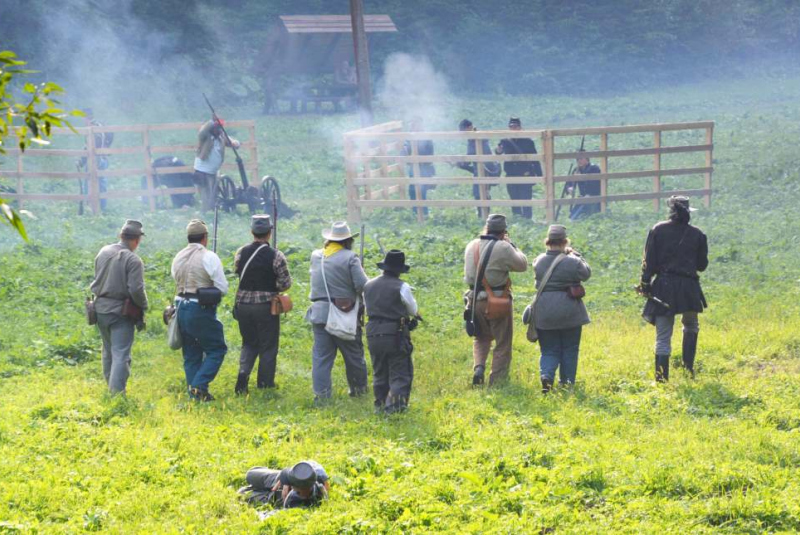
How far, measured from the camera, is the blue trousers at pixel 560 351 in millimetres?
9953

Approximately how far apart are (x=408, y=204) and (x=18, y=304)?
26.3ft

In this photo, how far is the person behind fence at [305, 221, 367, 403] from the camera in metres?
9.78

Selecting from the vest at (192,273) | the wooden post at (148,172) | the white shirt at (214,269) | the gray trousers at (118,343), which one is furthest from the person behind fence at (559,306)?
the wooden post at (148,172)

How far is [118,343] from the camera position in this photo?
999 cm

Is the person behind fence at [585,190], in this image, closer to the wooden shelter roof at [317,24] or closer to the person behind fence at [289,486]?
the person behind fence at [289,486]

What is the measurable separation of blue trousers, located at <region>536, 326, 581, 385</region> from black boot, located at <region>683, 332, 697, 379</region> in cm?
110

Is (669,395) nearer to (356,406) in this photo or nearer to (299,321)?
(356,406)

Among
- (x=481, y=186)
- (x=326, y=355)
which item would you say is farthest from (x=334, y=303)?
(x=481, y=186)

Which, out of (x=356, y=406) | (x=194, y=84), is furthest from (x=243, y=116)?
(x=356, y=406)

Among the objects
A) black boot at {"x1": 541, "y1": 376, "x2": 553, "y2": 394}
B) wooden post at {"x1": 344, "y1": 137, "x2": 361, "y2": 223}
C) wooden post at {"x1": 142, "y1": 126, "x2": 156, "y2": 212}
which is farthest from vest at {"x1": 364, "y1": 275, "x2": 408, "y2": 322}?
wooden post at {"x1": 142, "y1": 126, "x2": 156, "y2": 212}

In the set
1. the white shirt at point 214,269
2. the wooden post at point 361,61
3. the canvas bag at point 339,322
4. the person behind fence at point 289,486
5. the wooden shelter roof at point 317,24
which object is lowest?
the person behind fence at point 289,486

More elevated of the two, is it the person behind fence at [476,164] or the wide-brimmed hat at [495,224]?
the person behind fence at [476,164]

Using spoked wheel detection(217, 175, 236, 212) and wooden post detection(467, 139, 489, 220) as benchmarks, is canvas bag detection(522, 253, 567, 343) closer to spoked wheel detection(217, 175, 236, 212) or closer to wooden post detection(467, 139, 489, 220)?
wooden post detection(467, 139, 489, 220)

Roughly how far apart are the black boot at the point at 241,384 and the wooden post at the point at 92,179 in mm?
11529
